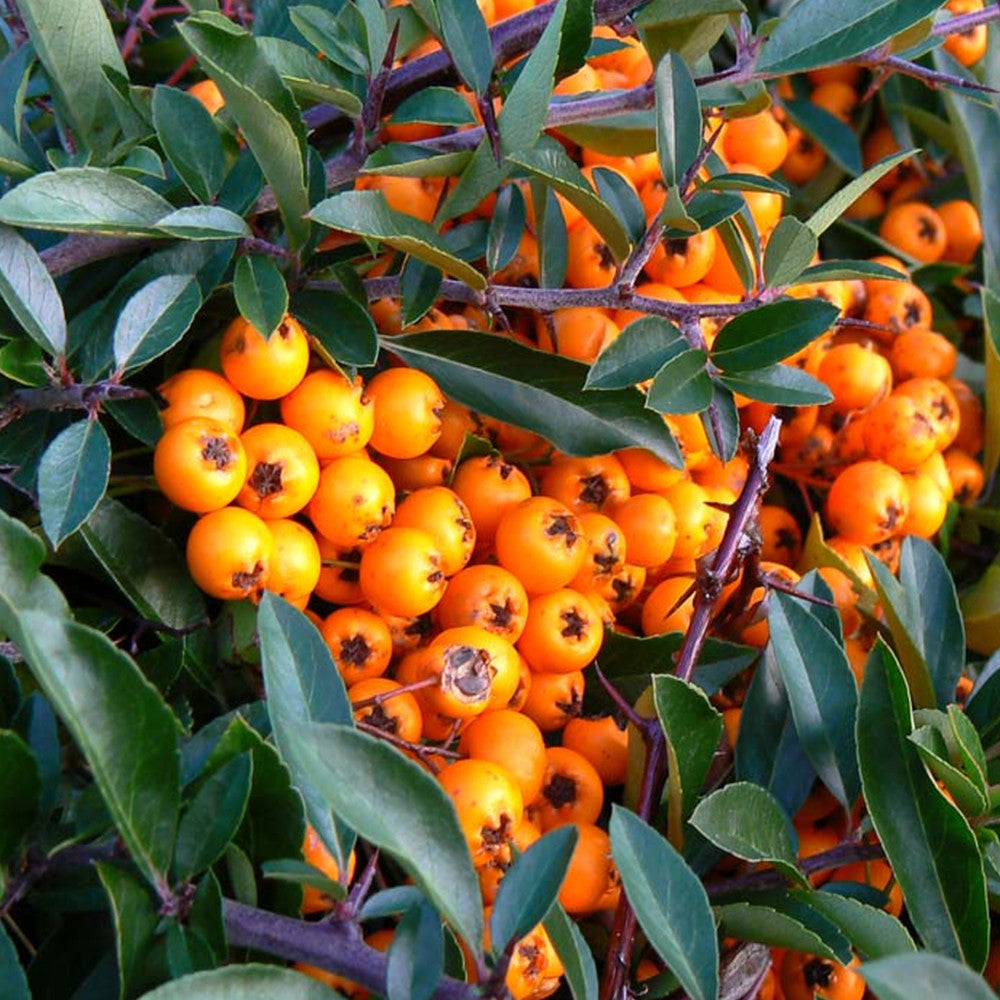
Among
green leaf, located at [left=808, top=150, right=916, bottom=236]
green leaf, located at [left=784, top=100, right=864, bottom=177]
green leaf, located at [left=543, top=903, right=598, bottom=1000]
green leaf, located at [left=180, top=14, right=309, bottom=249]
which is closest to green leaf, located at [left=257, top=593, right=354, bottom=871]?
green leaf, located at [left=543, top=903, right=598, bottom=1000]

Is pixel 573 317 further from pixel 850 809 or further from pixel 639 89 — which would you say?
pixel 850 809

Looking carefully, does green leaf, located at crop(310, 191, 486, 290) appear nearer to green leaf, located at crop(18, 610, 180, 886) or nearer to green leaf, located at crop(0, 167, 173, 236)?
green leaf, located at crop(0, 167, 173, 236)

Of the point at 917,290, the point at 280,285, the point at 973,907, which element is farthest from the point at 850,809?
the point at 917,290

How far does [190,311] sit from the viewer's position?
108cm

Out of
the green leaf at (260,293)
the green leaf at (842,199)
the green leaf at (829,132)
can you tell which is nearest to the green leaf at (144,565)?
the green leaf at (260,293)

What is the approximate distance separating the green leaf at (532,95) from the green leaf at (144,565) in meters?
0.48

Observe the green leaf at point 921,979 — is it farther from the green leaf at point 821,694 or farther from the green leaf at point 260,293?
the green leaf at point 260,293

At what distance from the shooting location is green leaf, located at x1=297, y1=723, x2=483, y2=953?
0.75 meters

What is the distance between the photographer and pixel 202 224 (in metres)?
1.04

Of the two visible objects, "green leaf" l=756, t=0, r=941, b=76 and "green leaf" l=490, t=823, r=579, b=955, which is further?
"green leaf" l=756, t=0, r=941, b=76

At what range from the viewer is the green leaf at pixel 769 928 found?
94 centimetres

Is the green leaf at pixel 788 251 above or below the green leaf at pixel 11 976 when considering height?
above

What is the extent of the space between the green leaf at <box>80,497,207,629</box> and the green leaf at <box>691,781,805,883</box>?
19.6 inches

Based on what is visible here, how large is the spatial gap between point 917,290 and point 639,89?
69 centimetres
